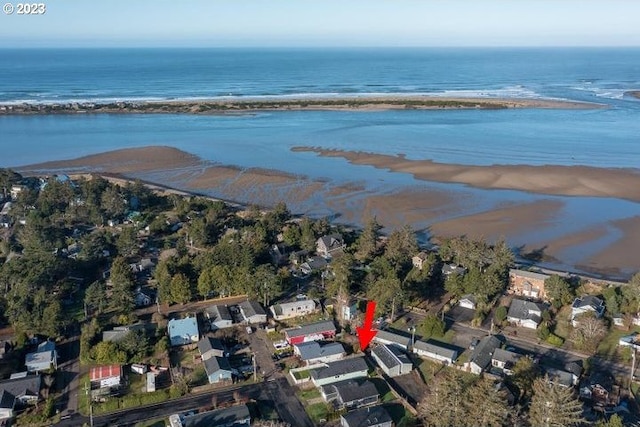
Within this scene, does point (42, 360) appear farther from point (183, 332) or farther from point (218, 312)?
point (218, 312)

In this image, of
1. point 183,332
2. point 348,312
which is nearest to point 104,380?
point 183,332

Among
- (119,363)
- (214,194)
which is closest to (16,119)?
(214,194)

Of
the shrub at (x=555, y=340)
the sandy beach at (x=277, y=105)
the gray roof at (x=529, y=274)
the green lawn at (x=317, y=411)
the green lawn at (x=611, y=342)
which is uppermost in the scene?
the sandy beach at (x=277, y=105)

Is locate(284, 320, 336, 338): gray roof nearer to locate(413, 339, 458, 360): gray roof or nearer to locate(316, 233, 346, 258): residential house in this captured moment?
locate(413, 339, 458, 360): gray roof

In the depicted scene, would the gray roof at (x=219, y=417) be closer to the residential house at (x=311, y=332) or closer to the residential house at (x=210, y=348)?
the residential house at (x=210, y=348)

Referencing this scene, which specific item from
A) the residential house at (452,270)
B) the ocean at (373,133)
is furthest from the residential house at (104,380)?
the ocean at (373,133)

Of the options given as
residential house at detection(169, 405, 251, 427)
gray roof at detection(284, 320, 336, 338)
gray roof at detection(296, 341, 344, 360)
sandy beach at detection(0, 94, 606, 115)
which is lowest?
Answer: residential house at detection(169, 405, 251, 427)

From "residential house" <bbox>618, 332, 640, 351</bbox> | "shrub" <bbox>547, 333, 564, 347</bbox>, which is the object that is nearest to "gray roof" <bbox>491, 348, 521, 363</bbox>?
"shrub" <bbox>547, 333, 564, 347</bbox>
